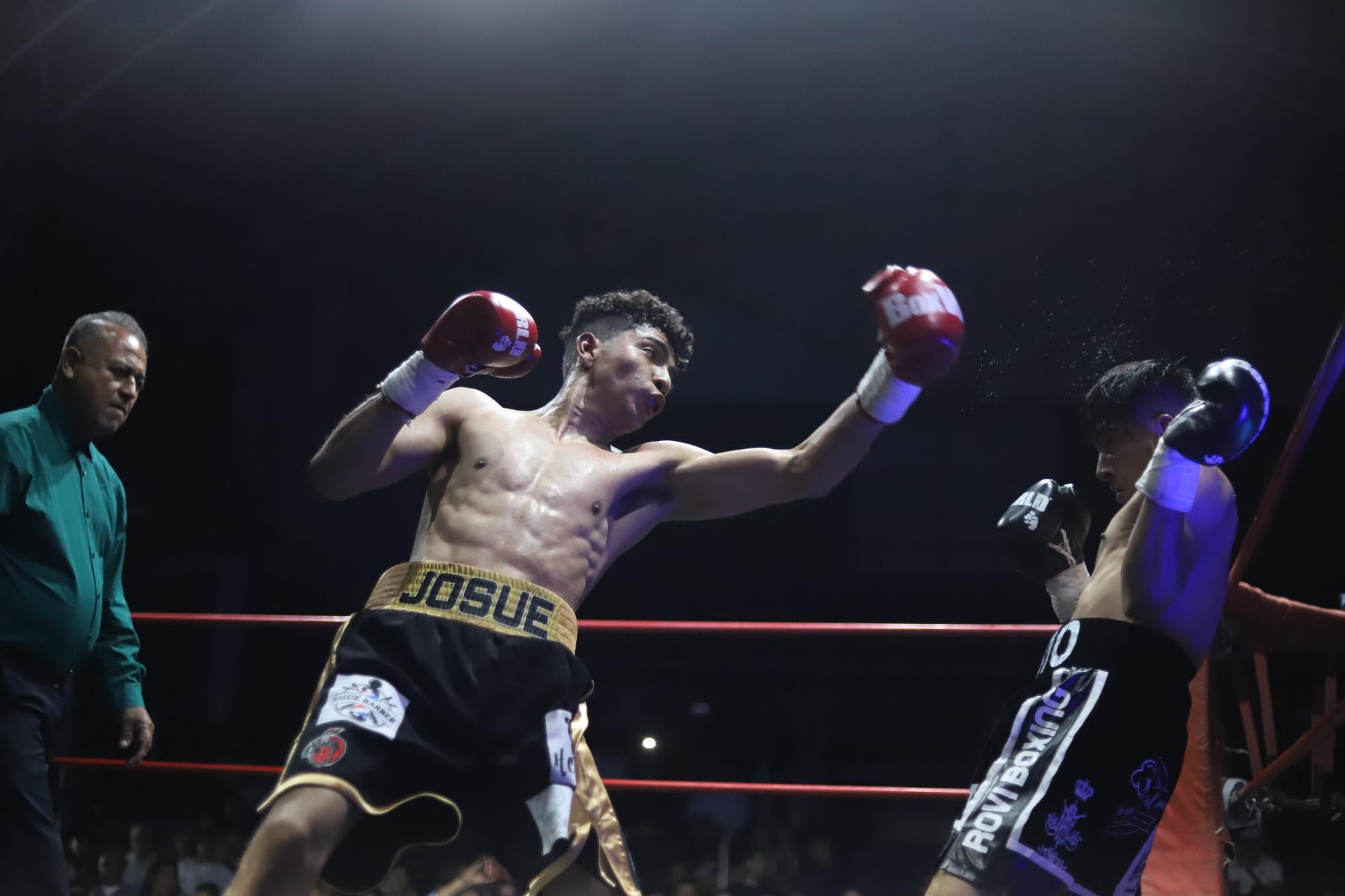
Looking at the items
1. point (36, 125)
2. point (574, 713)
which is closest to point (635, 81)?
point (36, 125)

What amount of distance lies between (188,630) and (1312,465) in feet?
28.2

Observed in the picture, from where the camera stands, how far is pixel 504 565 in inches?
67.9

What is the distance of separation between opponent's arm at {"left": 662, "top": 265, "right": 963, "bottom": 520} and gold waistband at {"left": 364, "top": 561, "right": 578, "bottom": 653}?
1.21 ft

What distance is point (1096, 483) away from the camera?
27.5 ft

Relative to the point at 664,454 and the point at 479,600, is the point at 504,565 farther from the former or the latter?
the point at 664,454

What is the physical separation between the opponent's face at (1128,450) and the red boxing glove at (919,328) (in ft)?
1.07

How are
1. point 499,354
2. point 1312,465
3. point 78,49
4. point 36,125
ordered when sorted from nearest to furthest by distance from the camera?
1. point 499,354
2. point 78,49
3. point 36,125
4. point 1312,465

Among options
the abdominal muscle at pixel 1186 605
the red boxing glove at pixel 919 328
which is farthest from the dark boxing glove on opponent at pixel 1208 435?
the red boxing glove at pixel 919 328

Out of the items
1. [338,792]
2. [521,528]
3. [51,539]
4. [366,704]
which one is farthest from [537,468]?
[51,539]

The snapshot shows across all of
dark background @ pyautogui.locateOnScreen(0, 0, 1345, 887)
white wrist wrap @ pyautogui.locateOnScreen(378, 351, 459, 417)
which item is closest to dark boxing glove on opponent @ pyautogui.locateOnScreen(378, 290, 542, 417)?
white wrist wrap @ pyautogui.locateOnScreen(378, 351, 459, 417)

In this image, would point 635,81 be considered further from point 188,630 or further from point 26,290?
point 188,630

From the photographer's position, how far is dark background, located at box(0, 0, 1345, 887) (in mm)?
5941

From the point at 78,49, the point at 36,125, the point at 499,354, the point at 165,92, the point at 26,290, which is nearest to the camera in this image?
the point at 499,354

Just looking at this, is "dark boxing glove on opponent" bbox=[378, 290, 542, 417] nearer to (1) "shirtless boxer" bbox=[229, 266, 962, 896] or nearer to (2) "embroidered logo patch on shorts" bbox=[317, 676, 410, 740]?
(1) "shirtless boxer" bbox=[229, 266, 962, 896]
